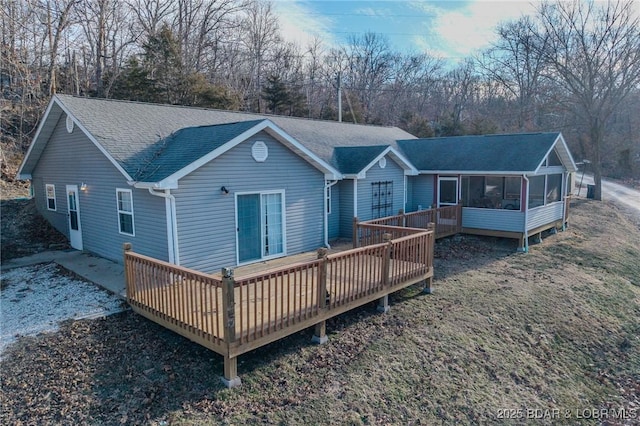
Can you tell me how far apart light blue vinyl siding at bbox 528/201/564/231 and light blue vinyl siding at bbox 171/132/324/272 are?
25.1ft

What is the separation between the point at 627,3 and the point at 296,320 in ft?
102

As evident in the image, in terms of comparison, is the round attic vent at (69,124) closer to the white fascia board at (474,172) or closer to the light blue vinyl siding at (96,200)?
the light blue vinyl siding at (96,200)

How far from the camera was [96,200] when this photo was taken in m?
10.4

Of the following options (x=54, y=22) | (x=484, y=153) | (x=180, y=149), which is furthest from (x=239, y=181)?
(x=54, y=22)

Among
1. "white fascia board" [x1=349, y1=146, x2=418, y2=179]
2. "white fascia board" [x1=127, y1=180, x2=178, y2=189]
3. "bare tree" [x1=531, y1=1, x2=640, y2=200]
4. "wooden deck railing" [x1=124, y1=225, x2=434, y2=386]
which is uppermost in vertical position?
"bare tree" [x1=531, y1=1, x2=640, y2=200]

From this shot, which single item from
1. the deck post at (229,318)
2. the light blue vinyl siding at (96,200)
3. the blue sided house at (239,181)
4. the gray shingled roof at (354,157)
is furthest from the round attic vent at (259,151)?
the deck post at (229,318)

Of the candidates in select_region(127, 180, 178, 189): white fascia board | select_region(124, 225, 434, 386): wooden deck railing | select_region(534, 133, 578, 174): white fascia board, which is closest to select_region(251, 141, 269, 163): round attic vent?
select_region(127, 180, 178, 189): white fascia board

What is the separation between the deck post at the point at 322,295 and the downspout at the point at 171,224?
3.35m

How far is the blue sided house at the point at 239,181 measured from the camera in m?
8.55

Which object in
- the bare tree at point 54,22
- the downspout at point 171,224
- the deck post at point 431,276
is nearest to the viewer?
the downspout at point 171,224

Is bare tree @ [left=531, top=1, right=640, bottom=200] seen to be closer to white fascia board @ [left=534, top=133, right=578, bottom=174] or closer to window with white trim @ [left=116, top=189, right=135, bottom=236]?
white fascia board @ [left=534, top=133, right=578, bottom=174]

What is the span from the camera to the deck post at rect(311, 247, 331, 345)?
629 centimetres

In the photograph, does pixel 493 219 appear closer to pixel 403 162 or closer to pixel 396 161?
pixel 403 162

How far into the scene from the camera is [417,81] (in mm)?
44094
